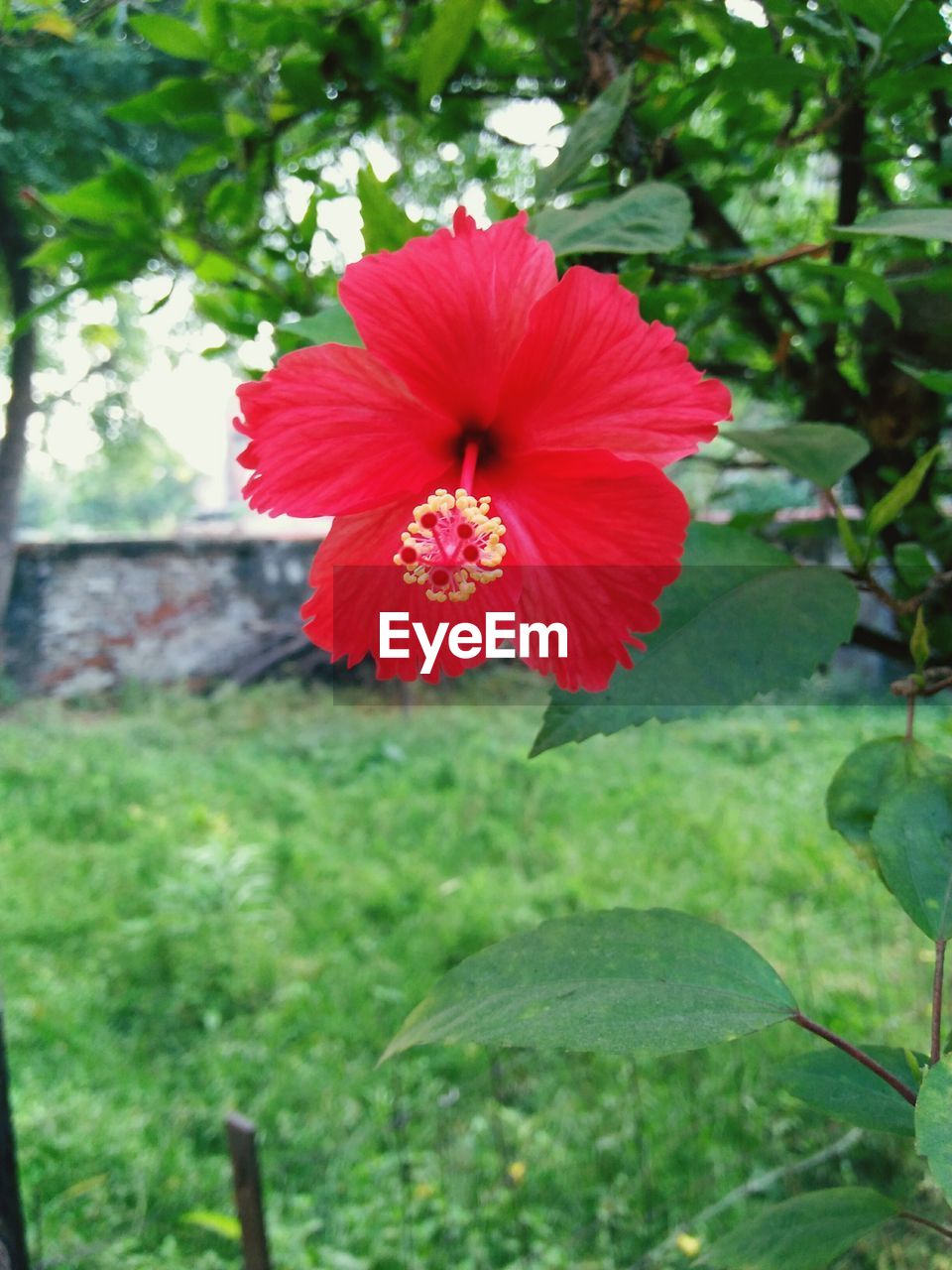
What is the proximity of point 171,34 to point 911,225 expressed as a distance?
33 cm

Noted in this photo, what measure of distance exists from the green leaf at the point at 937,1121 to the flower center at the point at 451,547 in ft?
0.44


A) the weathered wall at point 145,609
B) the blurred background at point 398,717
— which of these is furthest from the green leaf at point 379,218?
the weathered wall at point 145,609

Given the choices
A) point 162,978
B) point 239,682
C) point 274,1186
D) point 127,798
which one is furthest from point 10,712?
point 274,1186

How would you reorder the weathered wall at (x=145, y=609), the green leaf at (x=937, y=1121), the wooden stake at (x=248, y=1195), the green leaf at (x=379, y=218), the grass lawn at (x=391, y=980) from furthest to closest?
the weathered wall at (x=145, y=609) < the grass lawn at (x=391, y=980) < the wooden stake at (x=248, y=1195) < the green leaf at (x=379, y=218) < the green leaf at (x=937, y=1121)

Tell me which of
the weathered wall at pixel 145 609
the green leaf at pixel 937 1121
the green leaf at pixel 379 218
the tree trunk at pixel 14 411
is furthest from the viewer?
the weathered wall at pixel 145 609

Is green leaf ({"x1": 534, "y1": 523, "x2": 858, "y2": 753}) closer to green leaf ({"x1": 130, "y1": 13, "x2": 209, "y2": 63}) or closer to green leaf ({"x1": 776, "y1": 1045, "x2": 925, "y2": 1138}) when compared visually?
green leaf ({"x1": 776, "y1": 1045, "x2": 925, "y2": 1138})

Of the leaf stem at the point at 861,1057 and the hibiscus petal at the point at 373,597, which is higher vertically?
the hibiscus petal at the point at 373,597

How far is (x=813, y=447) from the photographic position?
33 cm

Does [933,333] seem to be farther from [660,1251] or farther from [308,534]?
[308,534]

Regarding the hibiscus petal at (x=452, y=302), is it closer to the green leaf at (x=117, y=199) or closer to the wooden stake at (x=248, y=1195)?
the green leaf at (x=117, y=199)

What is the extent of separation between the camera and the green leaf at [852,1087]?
0.86 feet

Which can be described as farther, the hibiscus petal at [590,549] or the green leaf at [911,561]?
the green leaf at [911,561]

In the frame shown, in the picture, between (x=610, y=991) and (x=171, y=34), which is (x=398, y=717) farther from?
(x=610, y=991)

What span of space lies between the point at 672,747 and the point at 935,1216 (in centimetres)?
201
